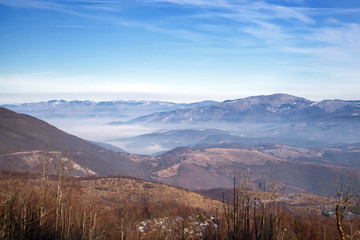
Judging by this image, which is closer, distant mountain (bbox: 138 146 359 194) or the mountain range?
the mountain range

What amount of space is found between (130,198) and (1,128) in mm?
73311

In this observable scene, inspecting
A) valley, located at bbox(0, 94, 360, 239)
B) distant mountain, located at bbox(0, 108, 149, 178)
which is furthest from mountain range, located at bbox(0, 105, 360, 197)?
valley, located at bbox(0, 94, 360, 239)

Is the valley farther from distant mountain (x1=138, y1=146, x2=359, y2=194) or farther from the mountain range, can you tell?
distant mountain (x1=138, y1=146, x2=359, y2=194)

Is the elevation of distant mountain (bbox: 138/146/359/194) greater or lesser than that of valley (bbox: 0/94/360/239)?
lesser

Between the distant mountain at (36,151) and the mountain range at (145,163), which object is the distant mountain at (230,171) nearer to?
the mountain range at (145,163)

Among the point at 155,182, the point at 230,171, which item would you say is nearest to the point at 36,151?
the point at 155,182

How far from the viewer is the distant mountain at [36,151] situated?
7303 cm

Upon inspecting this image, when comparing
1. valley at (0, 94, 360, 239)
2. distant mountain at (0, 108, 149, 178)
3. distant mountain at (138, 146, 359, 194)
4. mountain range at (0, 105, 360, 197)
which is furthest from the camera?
distant mountain at (138, 146, 359, 194)

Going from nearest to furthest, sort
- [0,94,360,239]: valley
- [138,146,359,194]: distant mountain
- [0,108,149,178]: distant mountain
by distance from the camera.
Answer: [0,94,360,239]: valley < [0,108,149,178]: distant mountain < [138,146,359,194]: distant mountain

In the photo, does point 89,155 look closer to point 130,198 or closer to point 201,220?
point 130,198

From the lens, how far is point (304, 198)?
7381cm

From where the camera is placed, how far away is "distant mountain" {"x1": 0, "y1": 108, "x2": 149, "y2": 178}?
73.0 metres

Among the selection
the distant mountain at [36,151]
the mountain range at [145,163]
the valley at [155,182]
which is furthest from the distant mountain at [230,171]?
the distant mountain at [36,151]

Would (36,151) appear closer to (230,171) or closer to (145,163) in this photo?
(145,163)
